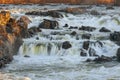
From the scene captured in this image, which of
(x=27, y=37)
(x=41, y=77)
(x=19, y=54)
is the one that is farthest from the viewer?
(x=27, y=37)

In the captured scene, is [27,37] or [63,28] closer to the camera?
[27,37]

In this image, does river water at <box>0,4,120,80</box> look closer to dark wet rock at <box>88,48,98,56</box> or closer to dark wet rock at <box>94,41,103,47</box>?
dark wet rock at <box>94,41,103,47</box>

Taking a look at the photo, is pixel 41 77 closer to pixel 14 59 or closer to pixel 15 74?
pixel 15 74

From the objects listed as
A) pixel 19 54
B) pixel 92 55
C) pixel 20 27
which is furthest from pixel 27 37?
pixel 92 55

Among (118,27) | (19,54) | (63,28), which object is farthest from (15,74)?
(118,27)

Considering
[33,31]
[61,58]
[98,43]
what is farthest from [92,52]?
[33,31]

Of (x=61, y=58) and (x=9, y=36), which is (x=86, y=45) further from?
(x=9, y=36)

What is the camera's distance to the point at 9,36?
19.3m

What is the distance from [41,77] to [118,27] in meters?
12.1

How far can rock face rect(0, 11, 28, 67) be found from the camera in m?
17.8

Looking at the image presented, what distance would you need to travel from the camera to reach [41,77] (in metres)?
14.9

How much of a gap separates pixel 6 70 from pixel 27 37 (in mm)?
5628

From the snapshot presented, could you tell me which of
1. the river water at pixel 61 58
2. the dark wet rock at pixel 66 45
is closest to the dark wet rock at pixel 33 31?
the river water at pixel 61 58

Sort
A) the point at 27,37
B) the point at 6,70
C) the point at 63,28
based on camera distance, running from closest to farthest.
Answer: the point at 6,70 < the point at 27,37 < the point at 63,28
